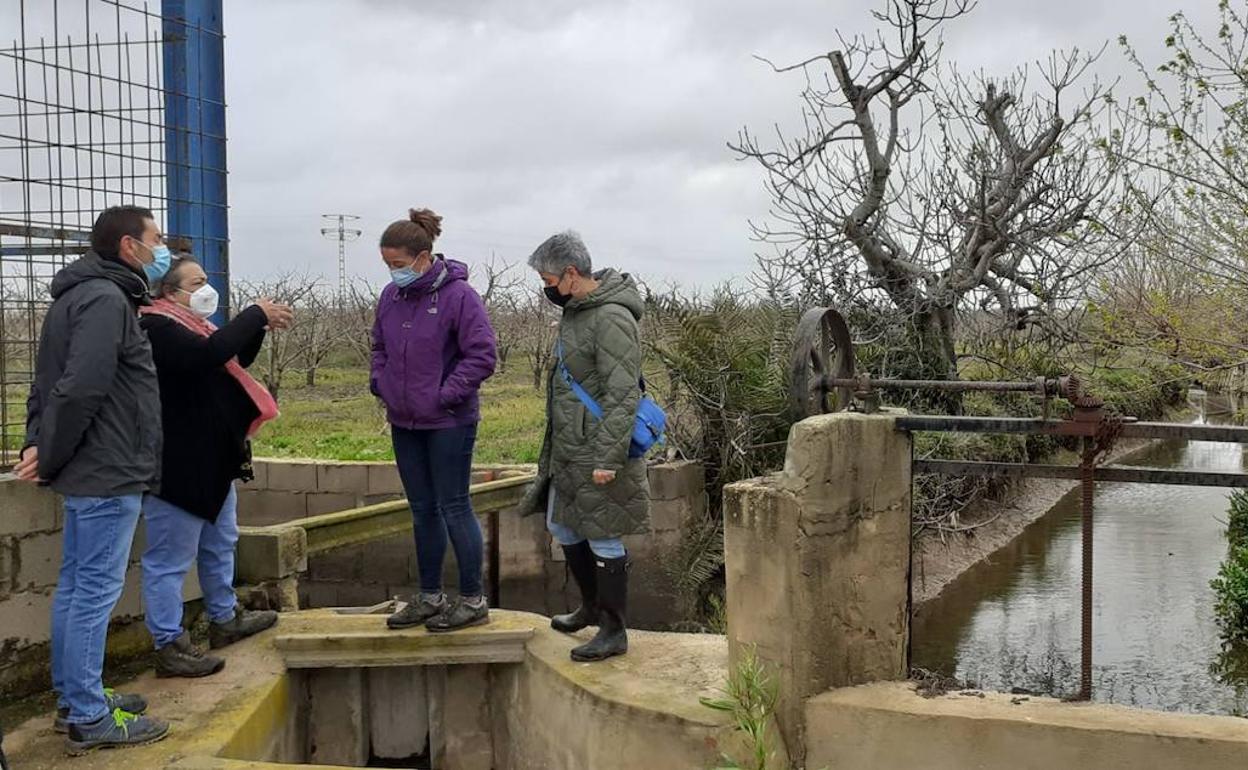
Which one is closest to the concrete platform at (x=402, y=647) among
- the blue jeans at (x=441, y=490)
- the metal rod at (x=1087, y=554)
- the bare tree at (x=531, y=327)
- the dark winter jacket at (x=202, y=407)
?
the blue jeans at (x=441, y=490)

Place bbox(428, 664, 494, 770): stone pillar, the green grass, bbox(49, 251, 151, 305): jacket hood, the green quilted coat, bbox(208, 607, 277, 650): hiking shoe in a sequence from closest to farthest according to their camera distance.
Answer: bbox(49, 251, 151, 305): jacket hood
the green quilted coat
bbox(208, 607, 277, 650): hiking shoe
bbox(428, 664, 494, 770): stone pillar
the green grass

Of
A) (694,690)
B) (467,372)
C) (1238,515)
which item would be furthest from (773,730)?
(1238,515)

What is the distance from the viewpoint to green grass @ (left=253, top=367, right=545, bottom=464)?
12.9 meters

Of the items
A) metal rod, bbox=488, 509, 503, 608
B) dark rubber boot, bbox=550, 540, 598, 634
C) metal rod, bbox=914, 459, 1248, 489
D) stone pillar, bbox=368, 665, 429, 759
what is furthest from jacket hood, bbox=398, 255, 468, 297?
metal rod, bbox=488, 509, 503, 608

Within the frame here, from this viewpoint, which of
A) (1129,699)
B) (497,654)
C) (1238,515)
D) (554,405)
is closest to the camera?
(554,405)

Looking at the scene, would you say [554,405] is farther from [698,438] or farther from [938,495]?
[938,495]

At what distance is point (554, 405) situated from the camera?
4.40 m

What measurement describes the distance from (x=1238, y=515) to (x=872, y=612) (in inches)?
360

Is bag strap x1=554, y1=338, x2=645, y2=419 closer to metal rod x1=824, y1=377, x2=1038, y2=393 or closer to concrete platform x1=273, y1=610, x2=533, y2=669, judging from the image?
metal rod x1=824, y1=377, x2=1038, y2=393

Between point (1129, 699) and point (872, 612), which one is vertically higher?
point (872, 612)

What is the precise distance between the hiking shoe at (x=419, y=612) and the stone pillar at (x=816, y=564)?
5.59ft

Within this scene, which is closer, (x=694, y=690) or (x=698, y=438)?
(x=694, y=690)

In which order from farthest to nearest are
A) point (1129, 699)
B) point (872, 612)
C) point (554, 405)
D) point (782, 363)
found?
point (782, 363), point (1129, 699), point (554, 405), point (872, 612)

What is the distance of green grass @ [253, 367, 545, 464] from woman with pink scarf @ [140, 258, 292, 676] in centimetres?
629
